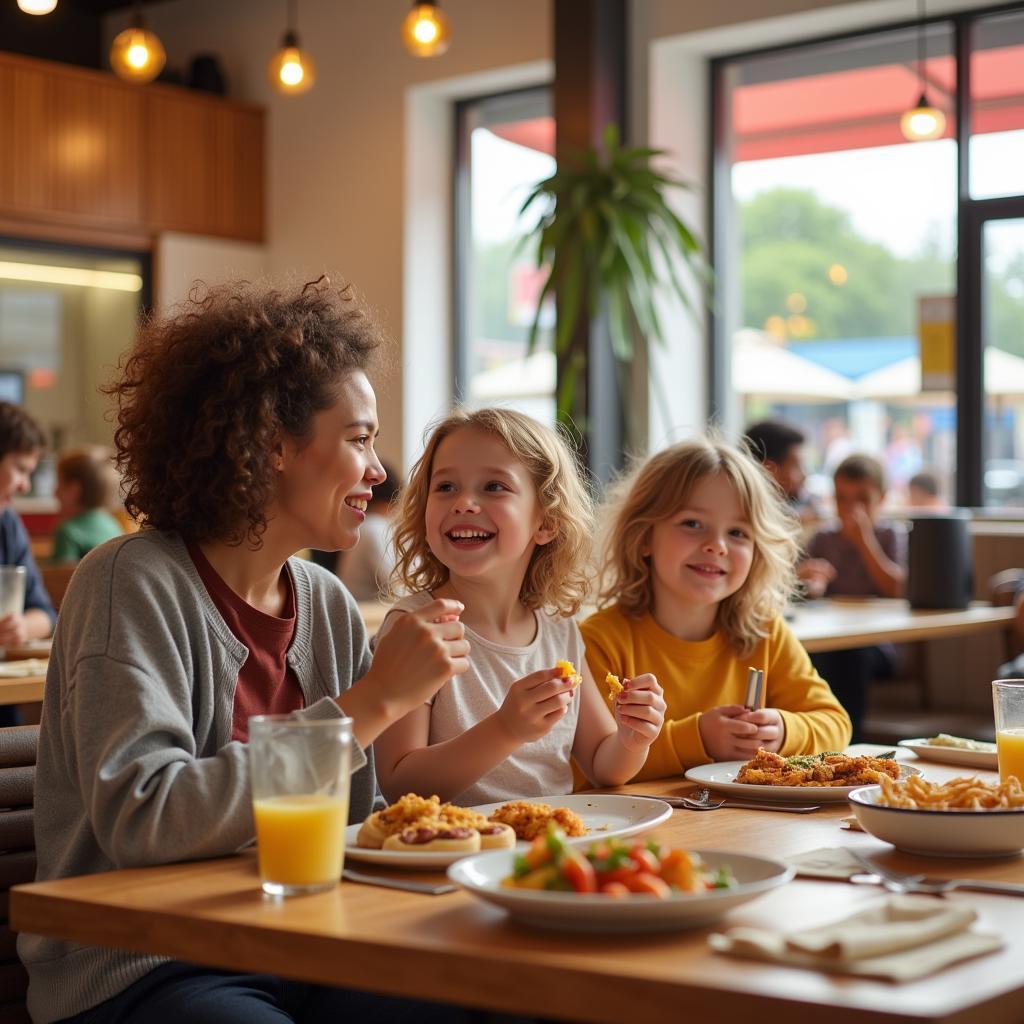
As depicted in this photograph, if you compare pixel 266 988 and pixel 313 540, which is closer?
pixel 266 988

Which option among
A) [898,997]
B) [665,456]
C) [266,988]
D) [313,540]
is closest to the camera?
[898,997]

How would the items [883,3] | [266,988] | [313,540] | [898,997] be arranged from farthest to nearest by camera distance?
[883,3], [313,540], [266,988], [898,997]

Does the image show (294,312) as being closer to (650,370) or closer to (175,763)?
(175,763)

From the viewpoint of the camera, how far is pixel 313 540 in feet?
5.52

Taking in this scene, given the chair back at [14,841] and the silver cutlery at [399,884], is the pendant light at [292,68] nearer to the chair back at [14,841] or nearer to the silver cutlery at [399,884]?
the chair back at [14,841]

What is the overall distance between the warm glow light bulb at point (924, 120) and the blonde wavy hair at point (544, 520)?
376 centimetres

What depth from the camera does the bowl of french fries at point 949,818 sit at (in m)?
1.34

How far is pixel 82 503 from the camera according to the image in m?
4.84

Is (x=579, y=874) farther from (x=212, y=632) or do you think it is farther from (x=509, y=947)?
(x=212, y=632)

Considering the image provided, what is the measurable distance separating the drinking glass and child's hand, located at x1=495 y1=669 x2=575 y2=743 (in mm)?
Result: 1658

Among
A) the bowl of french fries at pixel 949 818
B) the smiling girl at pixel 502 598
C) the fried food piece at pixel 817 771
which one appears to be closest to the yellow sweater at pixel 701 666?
the smiling girl at pixel 502 598

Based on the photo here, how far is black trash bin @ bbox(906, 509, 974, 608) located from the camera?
14.2ft

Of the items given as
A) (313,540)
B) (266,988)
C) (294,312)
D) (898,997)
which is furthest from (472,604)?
(898,997)

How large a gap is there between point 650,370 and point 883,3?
1.75 m
